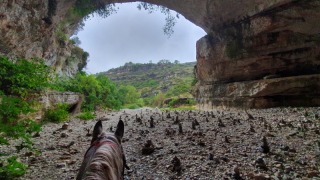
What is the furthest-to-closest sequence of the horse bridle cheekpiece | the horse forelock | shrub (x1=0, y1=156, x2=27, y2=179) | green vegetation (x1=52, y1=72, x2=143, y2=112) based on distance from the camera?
green vegetation (x1=52, y1=72, x2=143, y2=112) < shrub (x1=0, y1=156, x2=27, y2=179) < the horse bridle cheekpiece < the horse forelock

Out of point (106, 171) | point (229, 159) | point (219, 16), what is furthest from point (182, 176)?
point (219, 16)

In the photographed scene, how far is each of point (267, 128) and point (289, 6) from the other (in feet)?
29.2

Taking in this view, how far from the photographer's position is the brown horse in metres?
1.77

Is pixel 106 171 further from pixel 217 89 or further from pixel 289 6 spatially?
pixel 217 89

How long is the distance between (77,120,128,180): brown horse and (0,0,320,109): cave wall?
478 inches

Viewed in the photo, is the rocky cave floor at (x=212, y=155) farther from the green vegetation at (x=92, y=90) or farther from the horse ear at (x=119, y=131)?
the green vegetation at (x=92, y=90)

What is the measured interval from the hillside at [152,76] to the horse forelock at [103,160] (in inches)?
2131

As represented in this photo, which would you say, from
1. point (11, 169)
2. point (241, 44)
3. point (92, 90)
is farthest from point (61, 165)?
point (92, 90)

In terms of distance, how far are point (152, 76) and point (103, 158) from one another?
306ft

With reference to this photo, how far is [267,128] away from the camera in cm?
745

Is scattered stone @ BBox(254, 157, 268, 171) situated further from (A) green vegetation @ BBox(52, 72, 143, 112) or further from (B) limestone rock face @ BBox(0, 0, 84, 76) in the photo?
(A) green vegetation @ BBox(52, 72, 143, 112)

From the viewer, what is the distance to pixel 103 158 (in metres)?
1.98

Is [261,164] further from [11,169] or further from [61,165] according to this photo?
[11,169]

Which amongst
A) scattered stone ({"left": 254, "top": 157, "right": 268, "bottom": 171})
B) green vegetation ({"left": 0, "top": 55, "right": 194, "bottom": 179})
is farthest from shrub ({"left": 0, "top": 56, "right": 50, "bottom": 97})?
scattered stone ({"left": 254, "top": 157, "right": 268, "bottom": 171})
